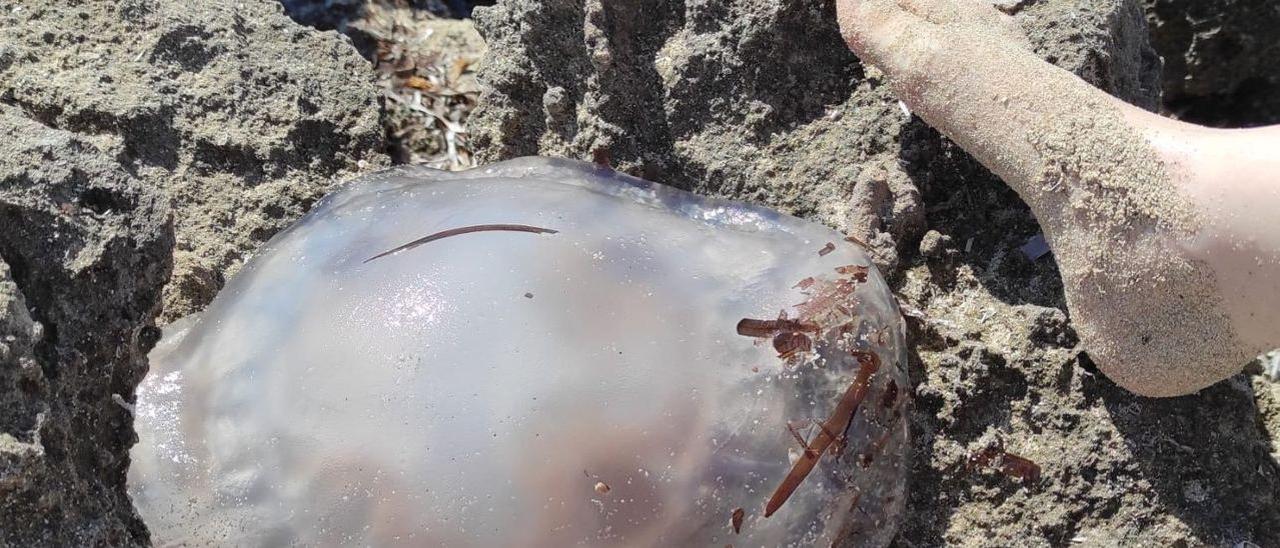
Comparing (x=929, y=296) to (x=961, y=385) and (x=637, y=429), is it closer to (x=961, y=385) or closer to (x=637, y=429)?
(x=961, y=385)

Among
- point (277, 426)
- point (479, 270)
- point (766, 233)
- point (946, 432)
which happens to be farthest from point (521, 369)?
point (946, 432)

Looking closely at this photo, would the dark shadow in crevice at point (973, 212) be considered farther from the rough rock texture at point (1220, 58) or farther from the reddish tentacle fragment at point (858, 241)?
the rough rock texture at point (1220, 58)

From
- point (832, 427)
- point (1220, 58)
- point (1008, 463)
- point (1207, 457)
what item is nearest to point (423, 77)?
point (832, 427)

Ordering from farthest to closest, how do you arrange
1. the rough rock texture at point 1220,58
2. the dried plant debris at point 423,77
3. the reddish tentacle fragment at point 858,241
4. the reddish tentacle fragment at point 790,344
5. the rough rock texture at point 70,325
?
the rough rock texture at point 1220,58
the dried plant debris at point 423,77
the reddish tentacle fragment at point 858,241
the reddish tentacle fragment at point 790,344
the rough rock texture at point 70,325

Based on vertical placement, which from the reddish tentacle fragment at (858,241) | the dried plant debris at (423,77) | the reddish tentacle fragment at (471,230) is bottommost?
the dried plant debris at (423,77)

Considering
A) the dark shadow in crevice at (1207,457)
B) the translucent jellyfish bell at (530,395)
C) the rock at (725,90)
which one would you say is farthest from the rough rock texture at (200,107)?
the dark shadow in crevice at (1207,457)
